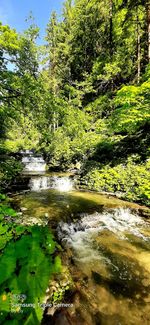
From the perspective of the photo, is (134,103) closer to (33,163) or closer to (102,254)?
(102,254)

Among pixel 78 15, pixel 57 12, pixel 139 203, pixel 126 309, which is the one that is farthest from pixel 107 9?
pixel 126 309

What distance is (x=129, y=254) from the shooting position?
4703 millimetres

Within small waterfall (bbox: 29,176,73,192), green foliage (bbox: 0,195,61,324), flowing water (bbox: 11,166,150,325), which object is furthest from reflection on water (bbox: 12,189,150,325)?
small waterfall (bbox: 29,176,73,192)

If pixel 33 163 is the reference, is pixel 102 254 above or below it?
below

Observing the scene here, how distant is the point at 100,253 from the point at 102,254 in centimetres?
6

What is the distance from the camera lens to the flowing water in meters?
2.92

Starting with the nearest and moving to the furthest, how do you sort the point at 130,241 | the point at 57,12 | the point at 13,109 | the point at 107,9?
1. the point at 130,241
2. the point at 13,109
3. the point at 107,9
4. the point at 57,12

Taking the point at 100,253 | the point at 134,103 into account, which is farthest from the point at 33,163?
the point at 100,253

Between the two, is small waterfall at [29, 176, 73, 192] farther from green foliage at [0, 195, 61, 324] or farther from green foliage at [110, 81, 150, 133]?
green foliage at [0, 195, 61, 324]

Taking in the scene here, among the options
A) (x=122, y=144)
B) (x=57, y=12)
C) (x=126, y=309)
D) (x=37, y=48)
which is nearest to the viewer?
(x=126, y=309)

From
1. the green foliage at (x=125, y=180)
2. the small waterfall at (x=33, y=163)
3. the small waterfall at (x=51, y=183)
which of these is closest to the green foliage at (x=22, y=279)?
the green foliage at (x=125, y=180)

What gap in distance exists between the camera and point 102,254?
4.68m

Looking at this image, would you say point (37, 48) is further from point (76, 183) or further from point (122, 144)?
point (76, 183)

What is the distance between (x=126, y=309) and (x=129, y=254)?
173 centimetres
